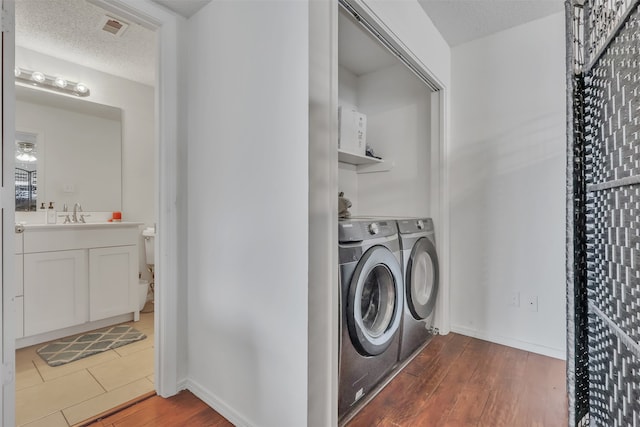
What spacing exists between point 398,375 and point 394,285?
0.57m

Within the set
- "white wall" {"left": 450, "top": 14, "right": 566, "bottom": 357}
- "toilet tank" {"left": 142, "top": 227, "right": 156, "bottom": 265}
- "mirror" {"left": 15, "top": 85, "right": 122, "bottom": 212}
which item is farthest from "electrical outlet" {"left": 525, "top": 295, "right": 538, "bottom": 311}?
"mirror" {"left": 15, "top": 85, "right": 122, "bottom": 212}

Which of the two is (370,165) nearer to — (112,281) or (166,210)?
(166,210)

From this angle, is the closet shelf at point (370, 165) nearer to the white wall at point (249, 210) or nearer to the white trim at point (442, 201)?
the white trim at point (442, 201)

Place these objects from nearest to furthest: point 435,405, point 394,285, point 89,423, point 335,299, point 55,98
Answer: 1. point 335,299
2. point 89,423
3. point 435,405
4. point 394,285
5. point 55,98

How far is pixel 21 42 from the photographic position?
2447mm

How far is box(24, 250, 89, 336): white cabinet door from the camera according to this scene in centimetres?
226

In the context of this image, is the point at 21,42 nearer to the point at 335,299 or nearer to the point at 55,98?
the point at 55,98

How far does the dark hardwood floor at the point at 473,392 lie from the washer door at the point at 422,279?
332 millimetres

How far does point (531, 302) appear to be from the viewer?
2.17 meters

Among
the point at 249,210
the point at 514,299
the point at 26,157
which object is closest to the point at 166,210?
the point at 249,210

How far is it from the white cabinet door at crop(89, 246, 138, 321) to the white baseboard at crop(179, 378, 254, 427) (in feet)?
4.79

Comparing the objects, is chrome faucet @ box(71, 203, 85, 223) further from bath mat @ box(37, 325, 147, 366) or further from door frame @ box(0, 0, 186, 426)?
door frame @ box(0, 0, 186, 426)

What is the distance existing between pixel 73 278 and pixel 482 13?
3741mm

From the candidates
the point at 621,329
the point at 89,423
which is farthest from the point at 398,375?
the point at 89,423
